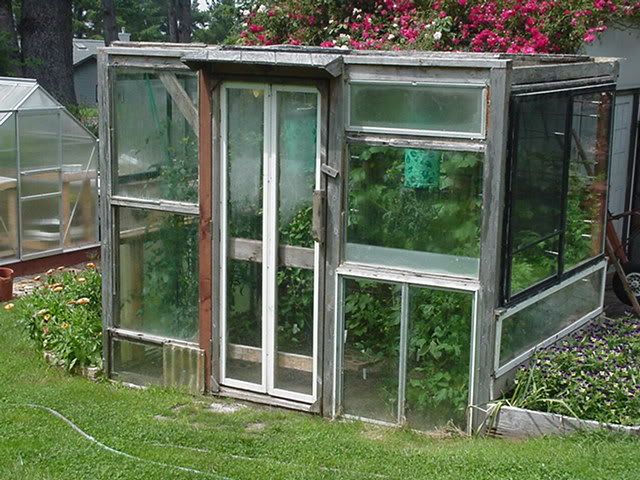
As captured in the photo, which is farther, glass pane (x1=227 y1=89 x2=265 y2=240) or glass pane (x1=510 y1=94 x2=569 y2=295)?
glass pane (x1=227 y1=89 x2=265 y2=240)

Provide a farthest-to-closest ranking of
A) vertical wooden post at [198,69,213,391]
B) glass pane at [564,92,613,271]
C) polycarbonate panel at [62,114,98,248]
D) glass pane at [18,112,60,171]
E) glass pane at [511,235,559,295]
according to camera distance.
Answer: polycarbonate panel at [62,114,98,248], glass pane at [18,112,60,171], glass pane at [564,92,613,271], vertical wooden post at [198,69,213,391], glass pane at [511,235,559,295]

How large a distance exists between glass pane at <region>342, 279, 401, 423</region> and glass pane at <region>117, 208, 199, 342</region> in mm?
1439

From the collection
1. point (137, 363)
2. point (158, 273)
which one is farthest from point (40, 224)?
point (158, 273)

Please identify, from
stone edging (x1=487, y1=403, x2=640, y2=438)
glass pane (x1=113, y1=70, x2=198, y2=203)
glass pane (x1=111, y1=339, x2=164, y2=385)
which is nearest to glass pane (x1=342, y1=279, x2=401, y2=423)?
stone edging (x1=487, y1=403, x2=640, y2=438)

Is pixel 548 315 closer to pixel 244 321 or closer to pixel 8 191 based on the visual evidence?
pixel 244 321

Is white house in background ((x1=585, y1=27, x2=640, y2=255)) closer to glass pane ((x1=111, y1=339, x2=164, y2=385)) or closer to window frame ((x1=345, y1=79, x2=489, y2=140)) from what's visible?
window frame ((x1=345, y1=79, x2=489, y2=140))

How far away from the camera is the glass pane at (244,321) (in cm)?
837

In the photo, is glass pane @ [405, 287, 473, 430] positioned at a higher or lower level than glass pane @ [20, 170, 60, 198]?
lower

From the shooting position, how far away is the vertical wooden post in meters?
8.32

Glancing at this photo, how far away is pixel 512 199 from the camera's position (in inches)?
294

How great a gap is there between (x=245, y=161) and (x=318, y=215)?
32.5 inches

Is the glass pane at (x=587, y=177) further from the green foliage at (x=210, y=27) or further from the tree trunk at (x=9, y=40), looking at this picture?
the green foliage at (x=210, y=27)

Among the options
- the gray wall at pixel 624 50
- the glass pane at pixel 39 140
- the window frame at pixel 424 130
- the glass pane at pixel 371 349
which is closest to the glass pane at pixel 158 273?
the glass pane at pixel 371 349

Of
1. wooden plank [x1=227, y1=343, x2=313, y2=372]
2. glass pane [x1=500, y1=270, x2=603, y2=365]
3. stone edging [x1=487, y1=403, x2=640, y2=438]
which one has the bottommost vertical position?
stone edging [x1=487, y1=403, x2=640, y2=438]
